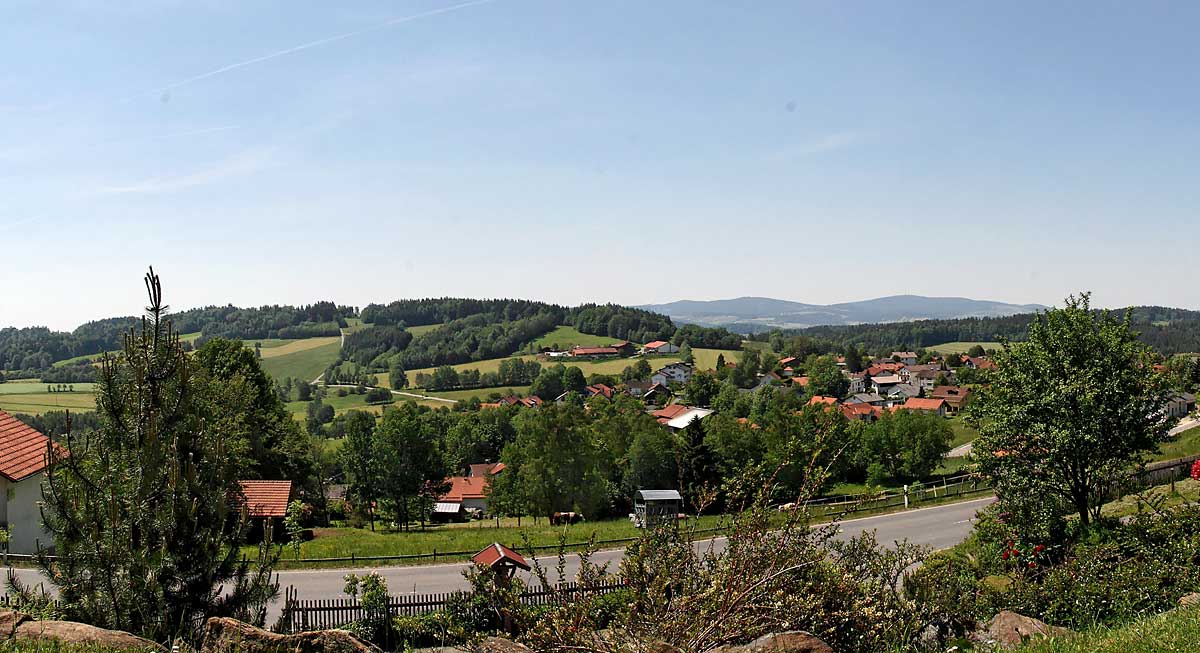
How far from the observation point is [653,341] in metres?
179

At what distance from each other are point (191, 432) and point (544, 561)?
16350mm

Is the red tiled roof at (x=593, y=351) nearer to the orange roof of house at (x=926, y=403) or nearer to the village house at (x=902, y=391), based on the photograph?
the village house at (x=902, y=391)

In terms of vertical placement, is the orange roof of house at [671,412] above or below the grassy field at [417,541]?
below

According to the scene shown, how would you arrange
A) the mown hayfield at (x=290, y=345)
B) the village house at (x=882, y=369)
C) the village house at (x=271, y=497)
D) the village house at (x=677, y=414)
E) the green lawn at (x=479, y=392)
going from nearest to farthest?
the village house at (x=271, y=497) < the village house at (x=677, y=414) < the green lawn at (x=479, y=392) < the village house at (x=882, y=369) < the mown hayfield at (x=290, y=345)

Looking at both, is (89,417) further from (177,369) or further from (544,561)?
(544,561)

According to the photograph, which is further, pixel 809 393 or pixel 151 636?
pixel 809 393

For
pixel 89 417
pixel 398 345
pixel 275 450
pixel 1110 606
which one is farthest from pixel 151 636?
pixel 398 345

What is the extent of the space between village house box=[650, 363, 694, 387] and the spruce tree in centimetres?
12575

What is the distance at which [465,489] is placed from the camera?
71.1 m

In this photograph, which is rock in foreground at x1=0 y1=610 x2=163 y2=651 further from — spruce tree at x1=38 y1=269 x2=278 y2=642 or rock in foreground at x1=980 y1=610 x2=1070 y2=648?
rock in foreground at x1=980 y1=610 x2=1070 y2=648

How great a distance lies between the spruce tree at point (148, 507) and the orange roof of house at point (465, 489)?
61.2 metres

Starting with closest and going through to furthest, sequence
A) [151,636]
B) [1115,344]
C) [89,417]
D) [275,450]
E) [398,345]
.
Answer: [151,636]
[89,417]
[1115,344]
[275,450]
[398,345]

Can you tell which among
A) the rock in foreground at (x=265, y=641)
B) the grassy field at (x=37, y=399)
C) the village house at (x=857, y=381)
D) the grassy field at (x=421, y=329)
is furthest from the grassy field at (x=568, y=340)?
the rock in foreground at (x=265, y=641)

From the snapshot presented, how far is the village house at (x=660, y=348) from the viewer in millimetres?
164375
